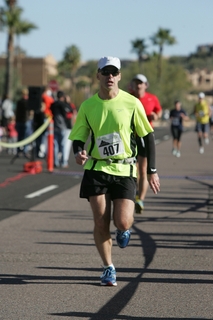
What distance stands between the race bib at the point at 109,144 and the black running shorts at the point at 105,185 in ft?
0.57

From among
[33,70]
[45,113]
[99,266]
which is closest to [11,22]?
[45,113]

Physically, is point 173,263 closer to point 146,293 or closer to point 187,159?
point 146,293

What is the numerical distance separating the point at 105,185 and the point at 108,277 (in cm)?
76

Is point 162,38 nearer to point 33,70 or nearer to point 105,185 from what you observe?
point 33,70

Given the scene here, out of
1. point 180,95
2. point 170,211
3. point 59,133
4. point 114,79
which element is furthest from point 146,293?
point 180,95

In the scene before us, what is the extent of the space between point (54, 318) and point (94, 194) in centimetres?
155

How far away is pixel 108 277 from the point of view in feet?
25.6

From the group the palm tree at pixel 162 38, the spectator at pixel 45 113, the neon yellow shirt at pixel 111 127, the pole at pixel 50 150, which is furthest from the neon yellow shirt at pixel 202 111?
the palm tree at pixel 162 38

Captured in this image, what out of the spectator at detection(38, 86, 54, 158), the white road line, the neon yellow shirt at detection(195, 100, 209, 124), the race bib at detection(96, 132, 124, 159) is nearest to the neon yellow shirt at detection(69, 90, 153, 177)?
the race bib at detection(96, 132, 124, 159)

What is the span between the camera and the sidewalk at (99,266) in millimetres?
6891

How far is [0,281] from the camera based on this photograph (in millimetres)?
8008

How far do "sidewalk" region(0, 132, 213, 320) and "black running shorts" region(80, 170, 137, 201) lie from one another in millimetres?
762

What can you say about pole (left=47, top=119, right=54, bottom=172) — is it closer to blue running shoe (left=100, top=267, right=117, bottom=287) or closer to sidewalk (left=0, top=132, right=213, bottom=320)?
sidewalk (left=0, top=132, right=213, bottom=320)

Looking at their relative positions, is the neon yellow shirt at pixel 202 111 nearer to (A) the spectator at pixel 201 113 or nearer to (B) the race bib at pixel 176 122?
(A) the spectator at pixel 201 113
